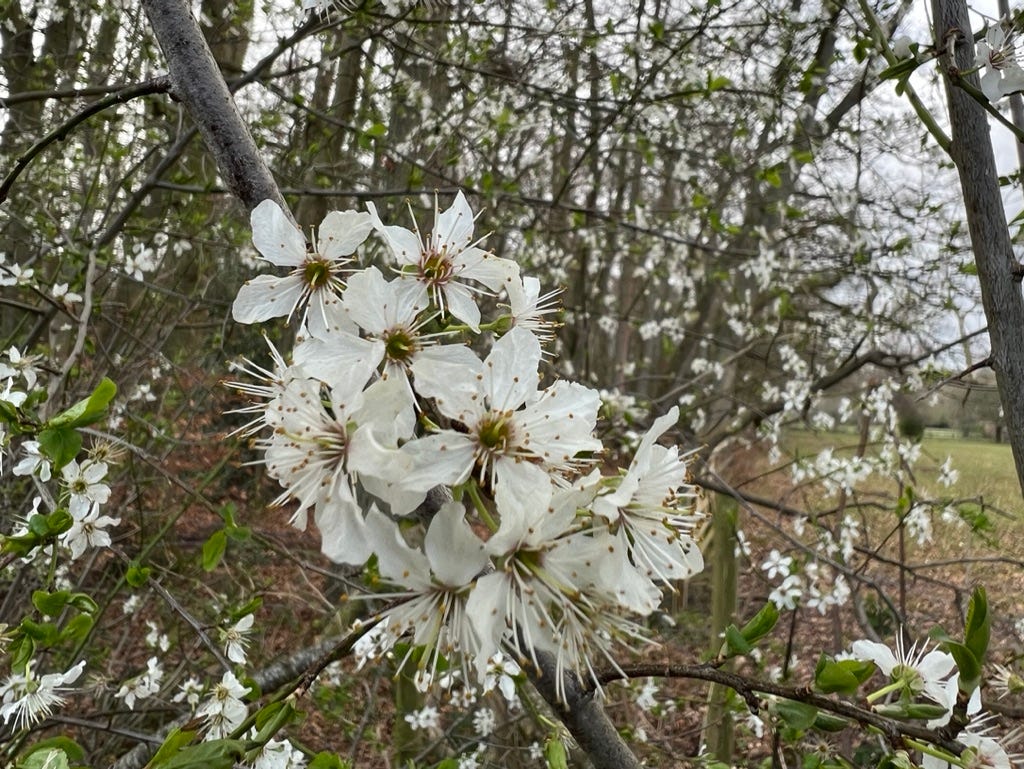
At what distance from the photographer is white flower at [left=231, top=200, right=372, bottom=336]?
3.19 feet

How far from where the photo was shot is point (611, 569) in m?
0.74

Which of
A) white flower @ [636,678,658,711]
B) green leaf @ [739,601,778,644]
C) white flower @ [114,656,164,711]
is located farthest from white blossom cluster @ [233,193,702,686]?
white flower @ [636,678,658,711]

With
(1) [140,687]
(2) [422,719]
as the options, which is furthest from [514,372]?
(2) [422,719]

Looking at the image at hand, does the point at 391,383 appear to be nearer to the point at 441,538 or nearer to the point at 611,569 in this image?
the point at 441,538

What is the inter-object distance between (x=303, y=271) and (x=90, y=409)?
1.13ft

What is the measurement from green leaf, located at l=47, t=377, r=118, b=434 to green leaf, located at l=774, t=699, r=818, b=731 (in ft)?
3.03

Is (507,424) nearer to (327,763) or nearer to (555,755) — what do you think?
(555,755)

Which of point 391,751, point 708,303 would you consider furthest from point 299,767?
point 708,303

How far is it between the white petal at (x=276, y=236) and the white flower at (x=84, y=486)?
864 millimetres

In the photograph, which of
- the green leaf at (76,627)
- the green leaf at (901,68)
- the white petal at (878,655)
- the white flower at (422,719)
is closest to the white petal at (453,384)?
the white petal at (878,655)

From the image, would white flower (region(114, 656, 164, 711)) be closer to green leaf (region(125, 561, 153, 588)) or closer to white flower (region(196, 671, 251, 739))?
white flower (region(196, 671, 251, 739))

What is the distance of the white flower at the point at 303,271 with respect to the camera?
38.3 inches

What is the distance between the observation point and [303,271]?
106cm

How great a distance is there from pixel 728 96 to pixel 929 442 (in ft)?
10.5
